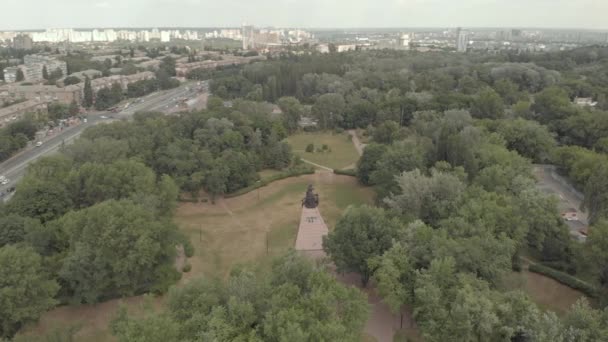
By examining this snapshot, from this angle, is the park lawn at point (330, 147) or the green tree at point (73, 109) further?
the green tree at point (73, 109)

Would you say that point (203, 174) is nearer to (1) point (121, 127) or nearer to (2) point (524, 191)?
(1) point (121, 127)

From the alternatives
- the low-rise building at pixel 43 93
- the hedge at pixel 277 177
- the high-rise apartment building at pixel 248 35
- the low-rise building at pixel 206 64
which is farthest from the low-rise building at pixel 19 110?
the high-rise apartment building at pixel 248 35

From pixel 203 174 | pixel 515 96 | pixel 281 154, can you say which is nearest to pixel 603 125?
→ pixel 515 96

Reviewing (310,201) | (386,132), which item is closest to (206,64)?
(386,132)

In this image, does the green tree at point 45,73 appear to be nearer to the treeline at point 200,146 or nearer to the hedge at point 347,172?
the treeline at point 200,146

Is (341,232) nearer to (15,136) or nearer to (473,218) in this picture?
(473,218)

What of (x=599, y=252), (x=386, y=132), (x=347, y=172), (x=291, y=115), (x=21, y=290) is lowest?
(x=347, y=172)

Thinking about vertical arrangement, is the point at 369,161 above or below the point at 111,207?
below
